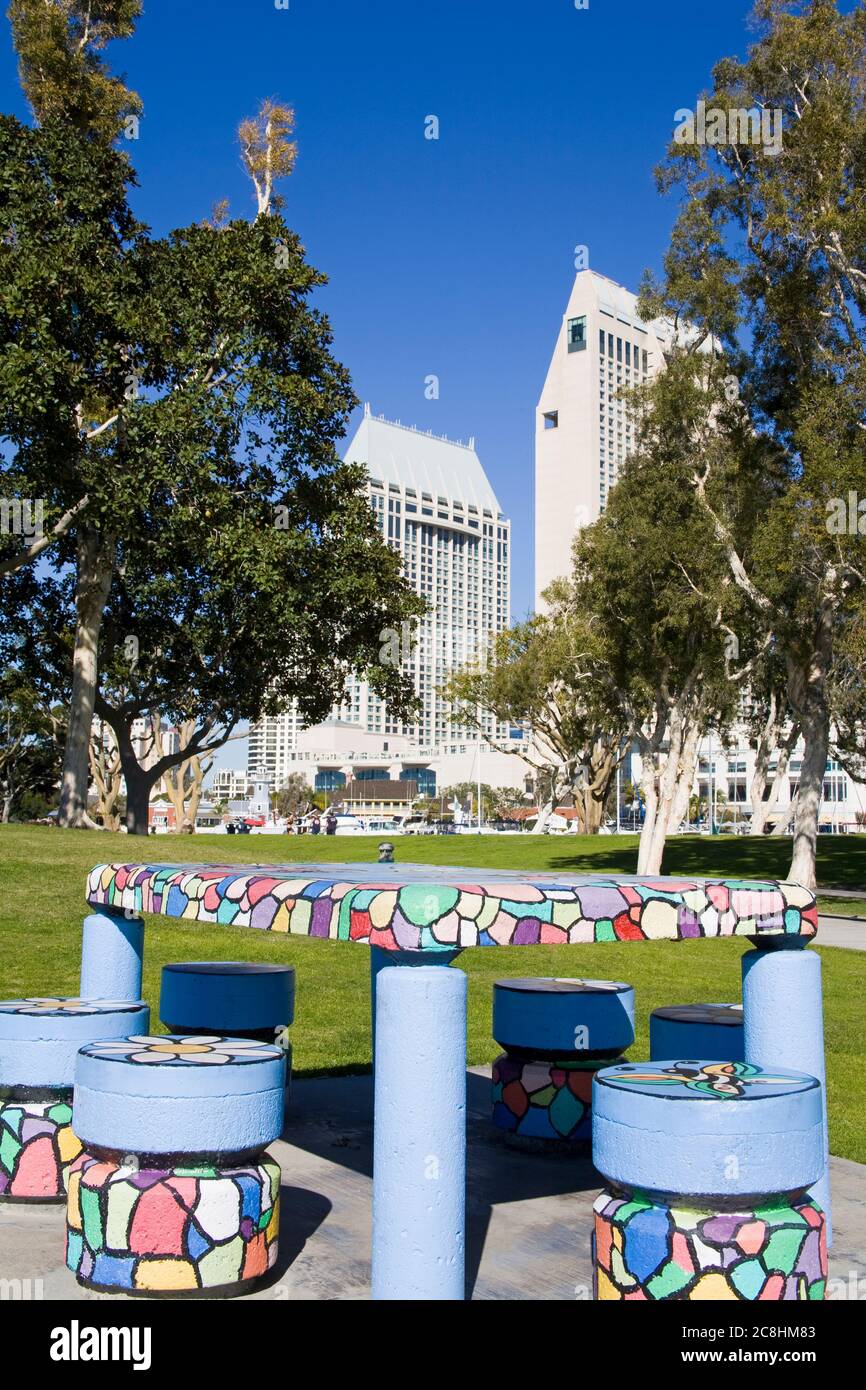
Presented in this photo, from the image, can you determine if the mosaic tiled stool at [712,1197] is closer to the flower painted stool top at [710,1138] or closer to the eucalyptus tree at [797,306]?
the flower painted stool top at [710,1138]

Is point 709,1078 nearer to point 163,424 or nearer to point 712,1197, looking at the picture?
point 712,1197

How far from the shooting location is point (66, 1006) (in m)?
5.68

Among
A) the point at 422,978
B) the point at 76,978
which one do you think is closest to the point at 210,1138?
the point at 422,978

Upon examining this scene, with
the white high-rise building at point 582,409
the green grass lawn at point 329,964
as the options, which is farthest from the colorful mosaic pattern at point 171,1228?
the white high-rise building at point 582,409

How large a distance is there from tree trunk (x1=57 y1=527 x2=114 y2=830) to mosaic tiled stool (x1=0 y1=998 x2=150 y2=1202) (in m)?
21.9

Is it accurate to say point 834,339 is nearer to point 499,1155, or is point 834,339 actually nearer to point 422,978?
point 499,1155

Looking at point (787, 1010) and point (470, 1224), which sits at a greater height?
point (787, 1010)

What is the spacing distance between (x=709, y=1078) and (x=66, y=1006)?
9.82 feet

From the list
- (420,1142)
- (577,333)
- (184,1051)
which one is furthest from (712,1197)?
(577,333)

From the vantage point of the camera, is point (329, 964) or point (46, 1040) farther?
point (329, 964)

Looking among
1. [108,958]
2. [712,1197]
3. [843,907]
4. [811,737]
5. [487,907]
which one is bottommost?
[843,907]

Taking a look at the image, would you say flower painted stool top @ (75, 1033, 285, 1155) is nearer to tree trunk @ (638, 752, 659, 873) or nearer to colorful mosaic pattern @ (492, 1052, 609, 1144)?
colorful mosaic pattern @ (492, 1052, 609, 1144)
